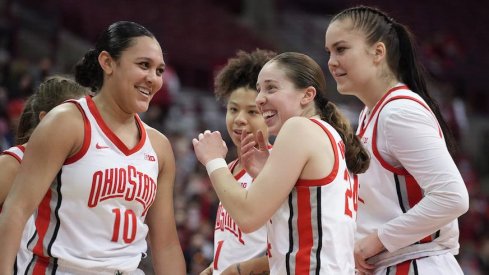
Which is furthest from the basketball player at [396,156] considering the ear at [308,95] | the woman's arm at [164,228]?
the woman's arm at [164,228]

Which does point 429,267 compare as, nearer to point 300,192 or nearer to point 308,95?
point 300,192

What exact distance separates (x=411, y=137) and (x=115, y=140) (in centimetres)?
135

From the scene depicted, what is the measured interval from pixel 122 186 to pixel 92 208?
0.17 m

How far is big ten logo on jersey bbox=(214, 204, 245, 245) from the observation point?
4.08 m

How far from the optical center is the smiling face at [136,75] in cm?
377

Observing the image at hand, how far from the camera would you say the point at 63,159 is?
356 cm

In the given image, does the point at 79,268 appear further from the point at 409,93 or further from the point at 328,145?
the point at 409,93

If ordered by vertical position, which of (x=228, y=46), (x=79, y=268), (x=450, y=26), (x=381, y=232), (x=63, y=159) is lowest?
(x=79, y=268)

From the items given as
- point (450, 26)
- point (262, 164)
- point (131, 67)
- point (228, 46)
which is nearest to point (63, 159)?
point (131, 67)

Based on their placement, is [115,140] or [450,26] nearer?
[115,140]

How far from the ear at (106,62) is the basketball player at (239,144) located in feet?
2.67

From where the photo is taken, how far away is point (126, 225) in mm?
3727

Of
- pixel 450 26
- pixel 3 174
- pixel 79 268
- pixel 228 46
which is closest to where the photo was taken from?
pixel 79 268

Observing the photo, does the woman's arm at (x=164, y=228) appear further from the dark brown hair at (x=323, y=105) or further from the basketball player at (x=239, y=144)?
the dark brown hair at (x=323, y=105)
